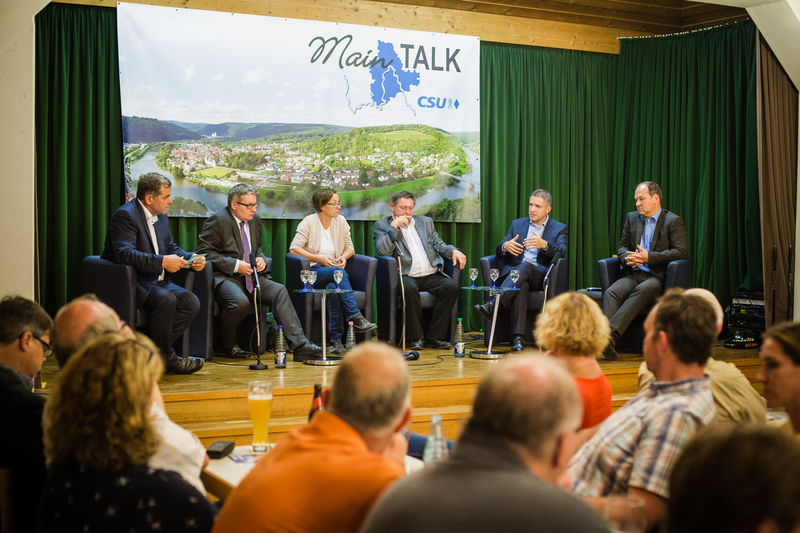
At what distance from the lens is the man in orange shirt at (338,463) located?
1.26m

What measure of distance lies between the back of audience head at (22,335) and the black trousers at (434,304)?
3.28 meters

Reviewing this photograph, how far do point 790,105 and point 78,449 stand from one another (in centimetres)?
584

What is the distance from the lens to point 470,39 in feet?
21.4

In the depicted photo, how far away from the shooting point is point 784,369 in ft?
5.72

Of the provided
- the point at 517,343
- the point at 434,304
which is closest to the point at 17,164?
the point at 434,304

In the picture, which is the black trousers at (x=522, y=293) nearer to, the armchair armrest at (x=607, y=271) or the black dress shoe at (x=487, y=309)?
the black dress shoe at (x=487, y=309)

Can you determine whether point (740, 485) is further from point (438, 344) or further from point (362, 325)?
point (438, 344)

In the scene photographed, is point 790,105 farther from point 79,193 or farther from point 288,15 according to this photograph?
point 79,193

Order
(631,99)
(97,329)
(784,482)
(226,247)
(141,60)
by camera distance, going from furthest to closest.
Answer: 1. (631,99)
2. (141,60)
3. (226,247)
4. (97,329)
5. (784,482)

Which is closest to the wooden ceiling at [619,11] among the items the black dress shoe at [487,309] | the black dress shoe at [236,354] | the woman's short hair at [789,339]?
the black dress shoe at [487,309]

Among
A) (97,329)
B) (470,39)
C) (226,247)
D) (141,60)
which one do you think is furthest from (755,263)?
(97,329)

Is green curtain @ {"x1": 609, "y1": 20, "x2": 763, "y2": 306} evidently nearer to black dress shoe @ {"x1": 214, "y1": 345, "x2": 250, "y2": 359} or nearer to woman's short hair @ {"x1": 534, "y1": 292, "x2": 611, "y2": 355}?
black dress shoe @ {"x1": 214, "y1": 345, "x2": 250, "y2": 359}

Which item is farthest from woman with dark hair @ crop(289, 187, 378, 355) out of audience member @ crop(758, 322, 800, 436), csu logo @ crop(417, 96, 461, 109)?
audience member @ crop(758, 322, 800, 436)

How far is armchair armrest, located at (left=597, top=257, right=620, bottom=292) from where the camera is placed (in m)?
5.57
